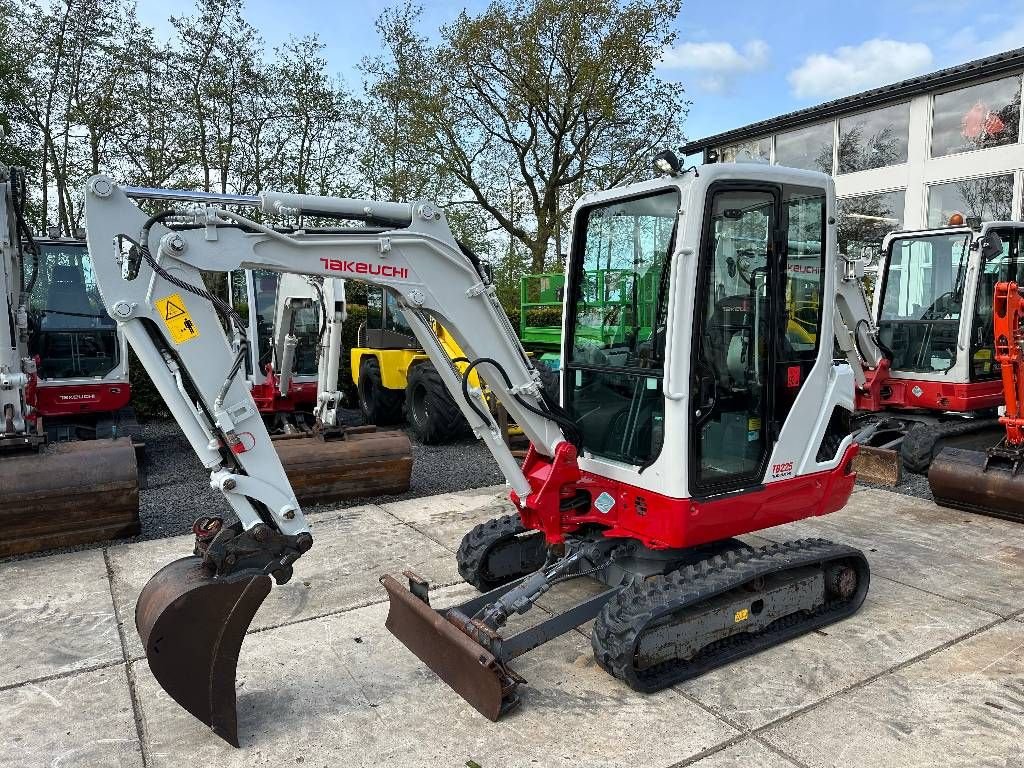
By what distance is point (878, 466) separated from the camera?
7.77 m

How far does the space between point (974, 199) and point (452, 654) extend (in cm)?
1651

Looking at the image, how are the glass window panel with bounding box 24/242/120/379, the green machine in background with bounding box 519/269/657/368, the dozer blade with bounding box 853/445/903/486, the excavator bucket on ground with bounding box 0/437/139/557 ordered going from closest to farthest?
the green machine in background with bounding box 519/269/657/368, the excavator bucket on ground with bounding box 0/437/139/557, the dozer blade with bounding box 853/445/903/486, the glass window panel with bounding box 24/242/120/379

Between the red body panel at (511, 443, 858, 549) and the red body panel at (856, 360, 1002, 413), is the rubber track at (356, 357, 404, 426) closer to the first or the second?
the red body panel at (856, 360, 1002, 413)

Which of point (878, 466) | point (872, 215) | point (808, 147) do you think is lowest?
point (878, 466)

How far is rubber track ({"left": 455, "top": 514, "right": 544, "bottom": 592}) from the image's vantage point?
4613 millimetres

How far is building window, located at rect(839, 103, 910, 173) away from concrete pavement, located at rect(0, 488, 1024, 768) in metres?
14.9

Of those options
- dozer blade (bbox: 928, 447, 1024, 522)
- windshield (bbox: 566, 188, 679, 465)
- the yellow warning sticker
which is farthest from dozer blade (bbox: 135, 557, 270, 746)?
dozer blade (bbox: 928, 447, 1024, 522)

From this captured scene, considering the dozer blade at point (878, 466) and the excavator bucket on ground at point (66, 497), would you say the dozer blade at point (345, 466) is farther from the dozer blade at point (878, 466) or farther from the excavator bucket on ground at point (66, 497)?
the dozer blade at point (878, 466)

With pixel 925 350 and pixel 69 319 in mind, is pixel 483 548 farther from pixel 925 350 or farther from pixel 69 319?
pixel 69 319

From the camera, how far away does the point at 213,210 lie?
315 centimetres

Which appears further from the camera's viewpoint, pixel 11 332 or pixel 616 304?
pixel 11 332

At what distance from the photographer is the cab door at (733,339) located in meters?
3.71

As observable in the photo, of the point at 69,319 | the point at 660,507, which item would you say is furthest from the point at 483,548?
the point at 69,319

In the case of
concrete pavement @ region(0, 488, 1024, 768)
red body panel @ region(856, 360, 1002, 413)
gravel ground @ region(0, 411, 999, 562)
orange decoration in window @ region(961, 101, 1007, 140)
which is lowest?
concrete pavement @ region(0, 488, 1024, 768)
